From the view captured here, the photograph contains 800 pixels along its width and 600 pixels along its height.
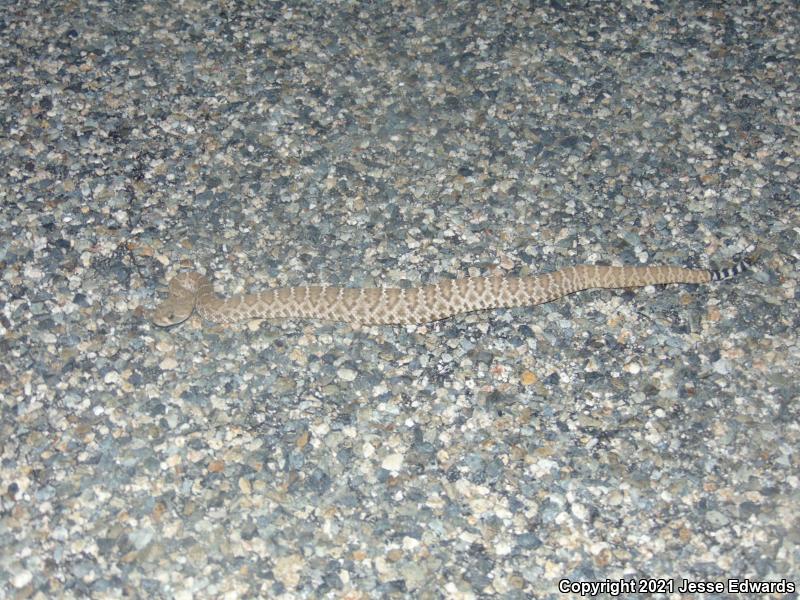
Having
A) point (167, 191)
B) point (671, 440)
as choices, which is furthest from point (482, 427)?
point (167, 191)

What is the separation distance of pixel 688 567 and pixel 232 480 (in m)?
3.04

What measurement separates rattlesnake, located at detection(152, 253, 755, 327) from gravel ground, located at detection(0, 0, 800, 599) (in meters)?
0.16

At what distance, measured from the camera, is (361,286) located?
7305 mm

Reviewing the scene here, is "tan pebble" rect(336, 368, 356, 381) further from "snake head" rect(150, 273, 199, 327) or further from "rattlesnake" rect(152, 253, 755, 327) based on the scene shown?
"snake head" rect(150, 273, 199, 327)

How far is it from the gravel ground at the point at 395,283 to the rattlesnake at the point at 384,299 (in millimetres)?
156

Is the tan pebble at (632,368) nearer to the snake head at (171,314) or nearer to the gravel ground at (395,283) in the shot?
the gravel ground at (395,283)

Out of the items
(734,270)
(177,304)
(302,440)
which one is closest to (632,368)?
(734,270)

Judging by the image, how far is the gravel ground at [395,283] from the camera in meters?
5.75

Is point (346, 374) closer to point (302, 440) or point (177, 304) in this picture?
point (302, 440)

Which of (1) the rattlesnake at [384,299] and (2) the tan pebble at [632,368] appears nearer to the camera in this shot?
(2) the tan pebble at [632,368]

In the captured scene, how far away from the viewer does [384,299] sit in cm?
693

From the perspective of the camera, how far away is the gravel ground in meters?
5.75

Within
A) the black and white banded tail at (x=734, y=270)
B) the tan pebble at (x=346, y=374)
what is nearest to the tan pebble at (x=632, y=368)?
the black and white banded tail at (x=734, y=270)

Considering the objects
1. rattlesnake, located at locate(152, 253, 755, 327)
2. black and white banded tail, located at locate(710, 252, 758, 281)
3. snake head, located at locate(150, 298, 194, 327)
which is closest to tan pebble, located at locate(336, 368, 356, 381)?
rattlesnake, located at locate(152, 253, 755, 327)
